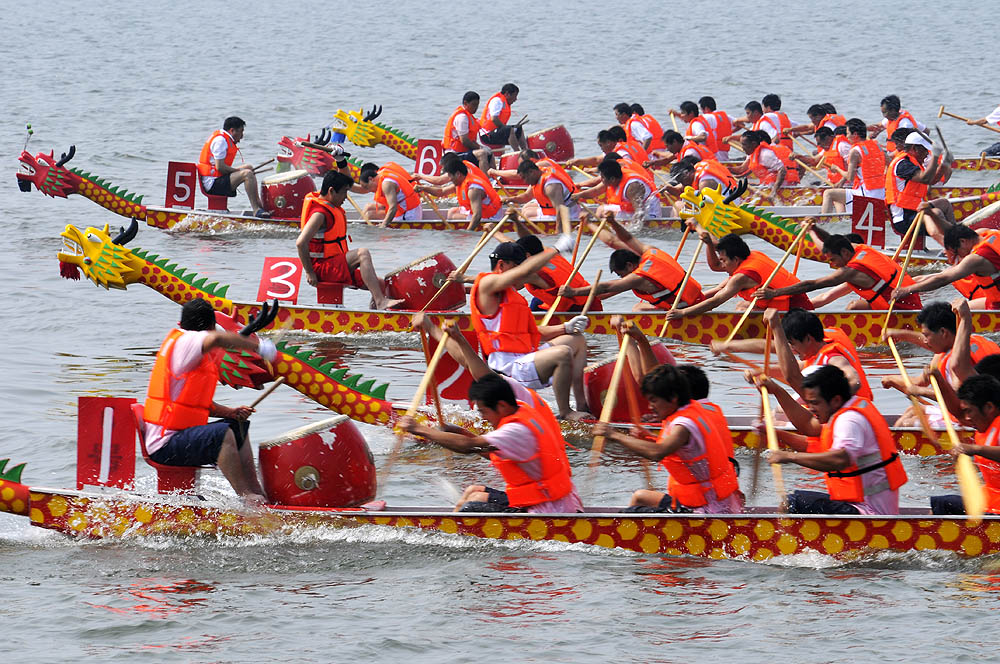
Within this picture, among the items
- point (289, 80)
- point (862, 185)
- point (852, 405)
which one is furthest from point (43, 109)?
point (852, 405)

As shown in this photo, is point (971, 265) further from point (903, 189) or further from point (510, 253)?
point (903, 189)

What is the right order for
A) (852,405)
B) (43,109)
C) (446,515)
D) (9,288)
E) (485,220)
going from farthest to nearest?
(43,109) < (485,220) < (9,288) < (446,515) < (852,405)

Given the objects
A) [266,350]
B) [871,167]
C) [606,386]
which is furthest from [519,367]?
[871,167]

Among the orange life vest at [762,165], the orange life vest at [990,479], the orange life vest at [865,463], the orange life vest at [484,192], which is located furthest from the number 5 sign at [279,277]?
the orange life vest at [762,165]

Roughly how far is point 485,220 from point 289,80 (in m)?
25.9

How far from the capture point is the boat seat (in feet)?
30.1

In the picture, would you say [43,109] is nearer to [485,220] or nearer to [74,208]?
[74,208]

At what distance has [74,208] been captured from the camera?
2472 centimetres

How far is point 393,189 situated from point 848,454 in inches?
464

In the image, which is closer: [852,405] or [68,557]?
[852,405]

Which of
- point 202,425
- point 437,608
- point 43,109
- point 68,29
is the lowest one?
point 437,608

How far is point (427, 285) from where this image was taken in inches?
563

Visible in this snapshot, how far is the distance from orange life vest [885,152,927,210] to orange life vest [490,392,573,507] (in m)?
10.1

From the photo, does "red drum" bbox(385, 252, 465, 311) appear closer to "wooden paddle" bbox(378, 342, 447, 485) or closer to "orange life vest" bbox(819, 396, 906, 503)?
"wooden paddle" bbox(378, 342, 447, 485)
